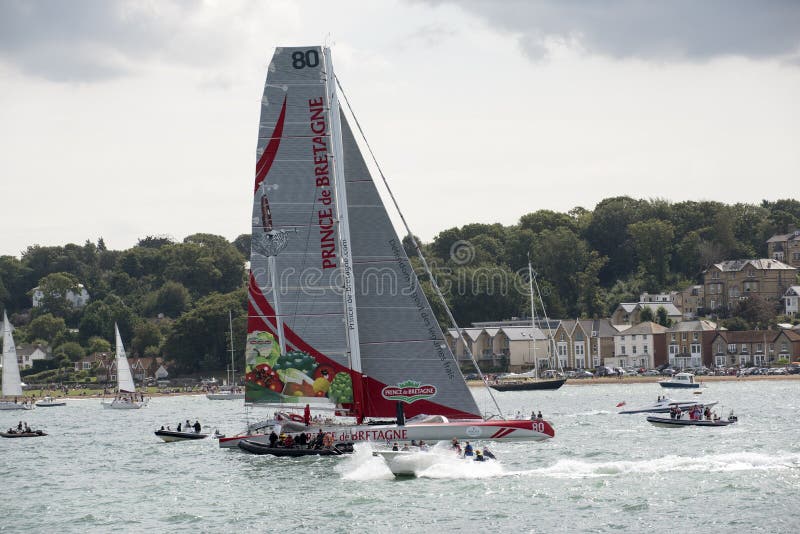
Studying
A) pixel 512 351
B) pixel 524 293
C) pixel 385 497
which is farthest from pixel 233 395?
pixel 385 497

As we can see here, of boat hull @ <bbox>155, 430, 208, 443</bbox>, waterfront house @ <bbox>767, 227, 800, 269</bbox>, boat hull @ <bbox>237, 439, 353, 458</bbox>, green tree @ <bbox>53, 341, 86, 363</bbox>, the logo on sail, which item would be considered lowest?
boat hull @ <bbox>155, 430, 208, 443</bbox>

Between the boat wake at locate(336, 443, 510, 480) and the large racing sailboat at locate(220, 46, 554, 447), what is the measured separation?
260 centimetres

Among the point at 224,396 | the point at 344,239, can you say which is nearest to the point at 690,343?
the point at 224,396

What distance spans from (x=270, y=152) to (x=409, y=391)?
396 inches

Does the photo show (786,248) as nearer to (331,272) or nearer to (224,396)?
(224,396)

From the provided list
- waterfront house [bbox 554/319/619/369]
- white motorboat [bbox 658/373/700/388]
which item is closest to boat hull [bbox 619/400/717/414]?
white motorboat [bbox 658/373/700/388]

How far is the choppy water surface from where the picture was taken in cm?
3073

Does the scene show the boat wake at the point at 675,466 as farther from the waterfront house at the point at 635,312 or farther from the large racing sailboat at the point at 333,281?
the waterfront house at the point at 635,312

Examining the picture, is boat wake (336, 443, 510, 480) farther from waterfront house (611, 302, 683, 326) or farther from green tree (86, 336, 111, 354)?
green tree (86, 336, 111, 354)

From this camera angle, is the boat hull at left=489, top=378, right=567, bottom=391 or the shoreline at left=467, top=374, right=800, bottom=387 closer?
the boat hull at left=489, top=378, right=567, bottom=391

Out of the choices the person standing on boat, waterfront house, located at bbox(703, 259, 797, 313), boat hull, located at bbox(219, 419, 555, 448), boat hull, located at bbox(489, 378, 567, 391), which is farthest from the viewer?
waterfront house, located at bbox(703, 259, 797, 313)

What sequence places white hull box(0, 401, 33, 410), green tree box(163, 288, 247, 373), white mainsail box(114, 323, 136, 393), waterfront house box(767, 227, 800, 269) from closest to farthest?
white mainsail box(114, 323, 136, 393) → white hull box(0, 401, 33, 410) → green tree box(163, 288, 247, 373) → waterfront house box(767, 227, 800, 269)

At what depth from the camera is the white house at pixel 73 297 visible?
18609 cm

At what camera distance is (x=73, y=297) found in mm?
193625
